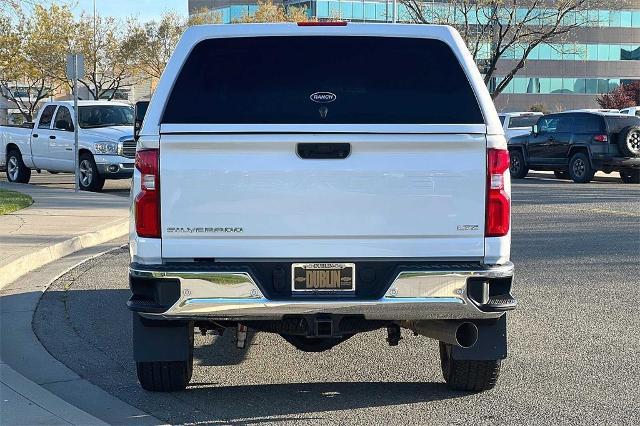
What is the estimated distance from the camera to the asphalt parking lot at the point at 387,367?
6027 mm

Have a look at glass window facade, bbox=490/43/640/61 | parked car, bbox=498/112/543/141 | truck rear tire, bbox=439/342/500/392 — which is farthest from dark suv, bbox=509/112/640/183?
glass window facade, bbox=490/43/640/61

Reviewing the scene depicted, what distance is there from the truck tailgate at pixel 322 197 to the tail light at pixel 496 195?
0.05m

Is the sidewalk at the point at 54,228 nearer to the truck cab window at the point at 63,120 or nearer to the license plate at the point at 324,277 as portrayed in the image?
the truck cab window at the point at 63,120

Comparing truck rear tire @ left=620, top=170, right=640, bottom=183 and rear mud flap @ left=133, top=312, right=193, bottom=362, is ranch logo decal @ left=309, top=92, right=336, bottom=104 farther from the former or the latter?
truck rear tire @ left=620, top=170, right=640, bottom=183

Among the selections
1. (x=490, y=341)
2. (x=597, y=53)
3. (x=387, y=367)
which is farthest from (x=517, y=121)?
(x=597, y=53)

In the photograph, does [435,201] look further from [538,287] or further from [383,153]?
[538,287]

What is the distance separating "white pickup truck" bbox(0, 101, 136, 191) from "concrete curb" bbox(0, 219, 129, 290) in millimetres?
6692

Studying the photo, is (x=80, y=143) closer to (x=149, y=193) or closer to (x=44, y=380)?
(x=44, y=380)

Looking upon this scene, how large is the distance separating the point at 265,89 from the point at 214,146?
52cm

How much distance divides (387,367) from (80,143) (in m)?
16.9

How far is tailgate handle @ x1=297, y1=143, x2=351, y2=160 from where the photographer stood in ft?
18.3

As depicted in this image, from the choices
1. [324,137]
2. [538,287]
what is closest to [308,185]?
[324,137]

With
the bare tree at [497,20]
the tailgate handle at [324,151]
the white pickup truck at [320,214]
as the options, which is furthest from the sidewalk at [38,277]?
the bare tree at [497,20]

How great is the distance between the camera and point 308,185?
5555 mm
